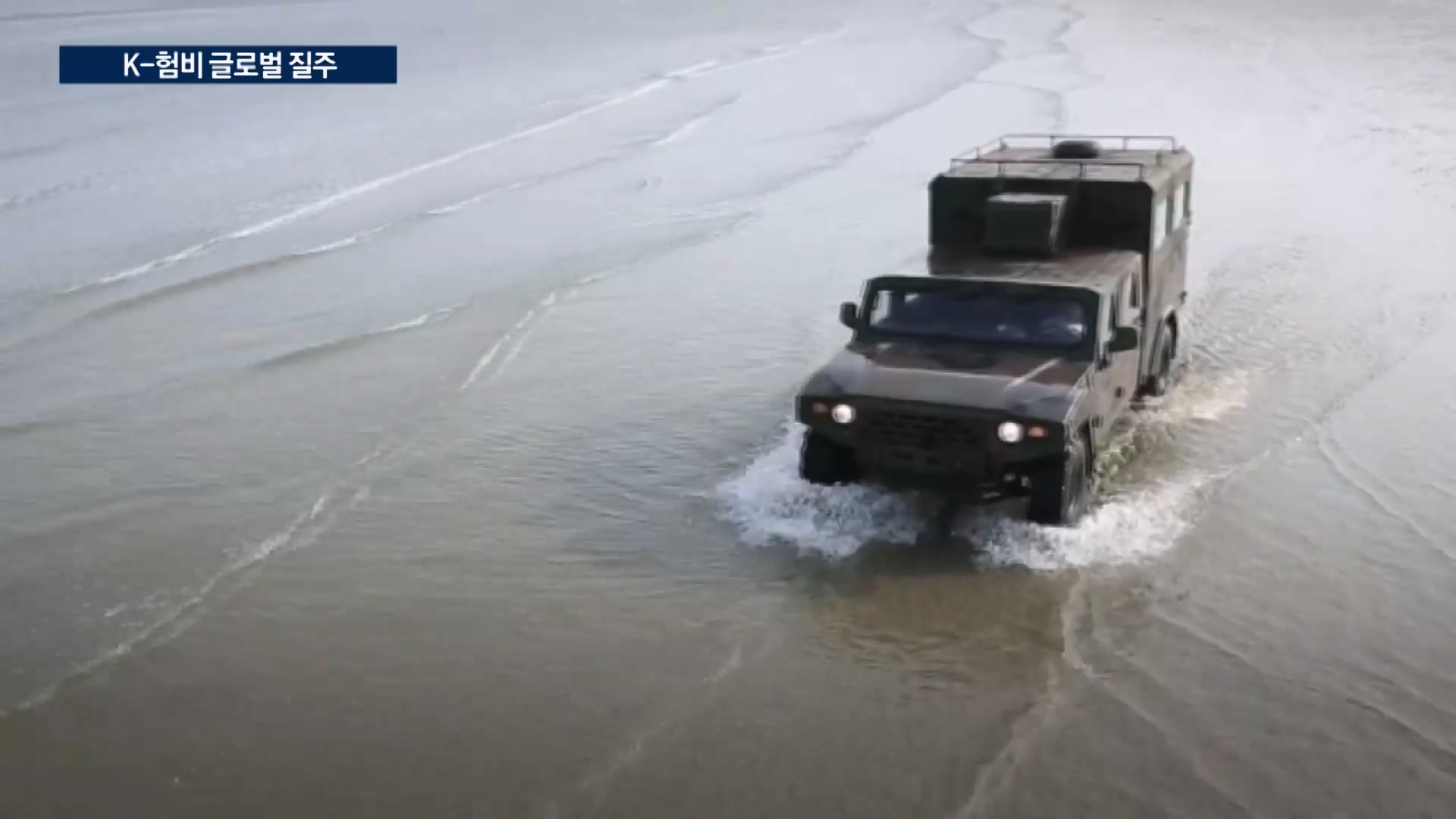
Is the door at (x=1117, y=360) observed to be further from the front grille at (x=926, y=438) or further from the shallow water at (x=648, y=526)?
the front grille at (x=926, y=438)

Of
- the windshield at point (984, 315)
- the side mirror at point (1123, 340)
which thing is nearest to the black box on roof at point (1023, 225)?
the windshield at point (984, 315)

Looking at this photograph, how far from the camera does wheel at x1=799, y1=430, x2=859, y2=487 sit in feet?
31.9

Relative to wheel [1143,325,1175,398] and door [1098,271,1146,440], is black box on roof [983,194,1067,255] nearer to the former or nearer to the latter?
door [1098,271,1146,440]

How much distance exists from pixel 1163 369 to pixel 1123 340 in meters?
3.22

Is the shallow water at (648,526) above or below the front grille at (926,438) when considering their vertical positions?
below

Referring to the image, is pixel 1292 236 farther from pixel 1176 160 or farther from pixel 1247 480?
pixel 1247 480

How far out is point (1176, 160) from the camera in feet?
41.4

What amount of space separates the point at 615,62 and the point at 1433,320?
28056 mm

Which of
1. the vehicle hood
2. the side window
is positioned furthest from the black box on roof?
the vehicle hood

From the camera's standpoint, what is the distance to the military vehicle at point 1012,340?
9148 millimetres

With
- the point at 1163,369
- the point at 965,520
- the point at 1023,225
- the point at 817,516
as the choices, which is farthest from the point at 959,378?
the point at 1163,369

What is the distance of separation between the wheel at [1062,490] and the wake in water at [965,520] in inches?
6.4

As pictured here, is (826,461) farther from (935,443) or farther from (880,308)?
(880,308)

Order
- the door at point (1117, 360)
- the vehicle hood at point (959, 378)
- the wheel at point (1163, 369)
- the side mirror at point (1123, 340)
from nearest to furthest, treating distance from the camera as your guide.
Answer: the vehicle hood at point (959, 378), the side mirror at point (1123, 340), the door at point (1117, 360), the wheel at point (1163, 369)
